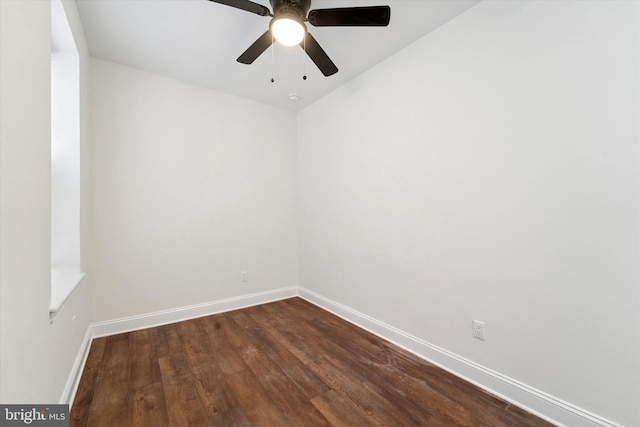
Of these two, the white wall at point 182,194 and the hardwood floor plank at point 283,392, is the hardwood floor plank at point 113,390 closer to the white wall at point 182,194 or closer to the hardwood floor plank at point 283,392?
the white wall at point 182,194

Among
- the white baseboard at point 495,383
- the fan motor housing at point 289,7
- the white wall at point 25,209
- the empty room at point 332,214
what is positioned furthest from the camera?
the fan motor housing at point 289,7

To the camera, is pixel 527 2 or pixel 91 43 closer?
pixel 527 2

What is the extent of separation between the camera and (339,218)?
3.13m

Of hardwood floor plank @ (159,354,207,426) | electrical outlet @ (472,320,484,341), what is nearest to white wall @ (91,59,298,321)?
hardwood floor plank @ (159,354,207,426)

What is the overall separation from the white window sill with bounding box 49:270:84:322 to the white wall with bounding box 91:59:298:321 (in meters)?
0.54

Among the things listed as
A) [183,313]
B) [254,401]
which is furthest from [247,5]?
[183,313]

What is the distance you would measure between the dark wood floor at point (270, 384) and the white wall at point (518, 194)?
1.12 feet

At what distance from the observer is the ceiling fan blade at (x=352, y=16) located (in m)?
1.51

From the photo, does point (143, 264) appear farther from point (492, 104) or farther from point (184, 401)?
point (492, 104)

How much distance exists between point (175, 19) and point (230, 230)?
6.94 feet

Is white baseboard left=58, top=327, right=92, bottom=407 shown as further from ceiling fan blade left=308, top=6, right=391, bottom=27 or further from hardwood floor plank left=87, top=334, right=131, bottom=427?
ceiling fan blade left=308, top=6, right=391, bottom=27

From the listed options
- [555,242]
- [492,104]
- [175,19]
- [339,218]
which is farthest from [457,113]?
[175,19]

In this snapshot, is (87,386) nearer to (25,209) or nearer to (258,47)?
(25,209)

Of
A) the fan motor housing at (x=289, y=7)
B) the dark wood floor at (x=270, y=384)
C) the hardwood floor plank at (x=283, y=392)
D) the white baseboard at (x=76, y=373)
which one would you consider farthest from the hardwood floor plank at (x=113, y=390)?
the fan motor housing at (x=289, y=7)
